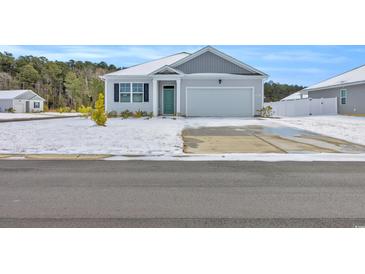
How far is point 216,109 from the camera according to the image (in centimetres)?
2738

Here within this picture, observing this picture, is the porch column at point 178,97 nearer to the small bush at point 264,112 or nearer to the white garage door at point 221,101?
the white garage door at point 221,101

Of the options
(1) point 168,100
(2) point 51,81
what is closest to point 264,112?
(1) point 168,100

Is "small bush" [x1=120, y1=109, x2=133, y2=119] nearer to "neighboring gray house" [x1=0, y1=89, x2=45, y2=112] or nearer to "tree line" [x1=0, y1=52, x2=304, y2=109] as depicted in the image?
"neighboring gray house" [x1=0, y1=89, x2=45, y2=112]

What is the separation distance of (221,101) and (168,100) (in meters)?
4.26

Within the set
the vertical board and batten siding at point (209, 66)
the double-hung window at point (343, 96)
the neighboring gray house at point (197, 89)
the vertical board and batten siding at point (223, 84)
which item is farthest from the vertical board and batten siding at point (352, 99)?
the vertical board and batten siding at point (209, 66)

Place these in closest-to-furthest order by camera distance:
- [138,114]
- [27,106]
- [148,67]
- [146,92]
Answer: [138,114] → [146,92] → [148,67] → [27,106]

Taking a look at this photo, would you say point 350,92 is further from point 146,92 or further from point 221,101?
point 146,92

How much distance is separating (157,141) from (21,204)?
7931 mm

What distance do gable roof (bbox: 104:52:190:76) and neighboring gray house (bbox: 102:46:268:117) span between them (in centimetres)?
16

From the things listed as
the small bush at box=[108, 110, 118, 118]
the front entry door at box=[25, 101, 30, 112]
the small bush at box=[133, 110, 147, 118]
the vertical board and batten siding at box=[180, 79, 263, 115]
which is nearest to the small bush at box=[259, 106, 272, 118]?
the vertical board and batten siding at box=[180, 79, 263, 115]

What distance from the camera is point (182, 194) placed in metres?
6.06

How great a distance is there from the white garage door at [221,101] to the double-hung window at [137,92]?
3.68 meters

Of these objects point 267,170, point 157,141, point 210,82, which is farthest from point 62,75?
point 267,170

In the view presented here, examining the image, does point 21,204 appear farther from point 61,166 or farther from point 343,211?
point 343,211
